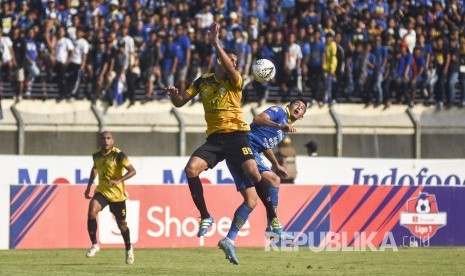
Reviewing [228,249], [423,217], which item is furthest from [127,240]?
[423,217]

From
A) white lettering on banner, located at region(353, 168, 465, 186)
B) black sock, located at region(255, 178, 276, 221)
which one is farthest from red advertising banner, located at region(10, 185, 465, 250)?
black sock, located at region(255, 178, 276, 221)

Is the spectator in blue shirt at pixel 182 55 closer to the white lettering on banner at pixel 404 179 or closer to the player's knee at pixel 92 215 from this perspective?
the white lettering on banner at pixel 404 179

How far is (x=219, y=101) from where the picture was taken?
15867mm

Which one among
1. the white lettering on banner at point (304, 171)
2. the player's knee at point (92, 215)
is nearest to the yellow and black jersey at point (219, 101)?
the player's knee at point (92, 215)

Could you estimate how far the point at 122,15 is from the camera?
1187 inches

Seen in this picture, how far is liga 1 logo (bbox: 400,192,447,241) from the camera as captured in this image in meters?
24.3

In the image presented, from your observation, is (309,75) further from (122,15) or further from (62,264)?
(62,264)

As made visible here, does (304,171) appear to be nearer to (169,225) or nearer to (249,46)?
(249,46)

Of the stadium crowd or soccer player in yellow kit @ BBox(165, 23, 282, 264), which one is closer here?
soccer player in yellow kit @ BBox(165, 23, 282, 264)

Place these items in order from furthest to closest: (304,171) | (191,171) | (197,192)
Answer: (304,171) → (197,192) → (191,171)

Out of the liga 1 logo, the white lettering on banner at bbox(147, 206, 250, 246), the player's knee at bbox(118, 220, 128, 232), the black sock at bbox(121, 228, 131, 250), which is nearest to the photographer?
the black sock at bbox(121, 228, 131, 250)

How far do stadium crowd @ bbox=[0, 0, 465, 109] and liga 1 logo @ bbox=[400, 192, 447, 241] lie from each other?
685cm

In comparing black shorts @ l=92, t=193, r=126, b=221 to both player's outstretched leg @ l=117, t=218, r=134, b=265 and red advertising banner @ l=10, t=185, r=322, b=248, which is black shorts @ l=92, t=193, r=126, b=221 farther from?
red advertising banner @ l=10, t=185, r=322, b=248

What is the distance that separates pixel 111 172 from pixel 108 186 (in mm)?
236
